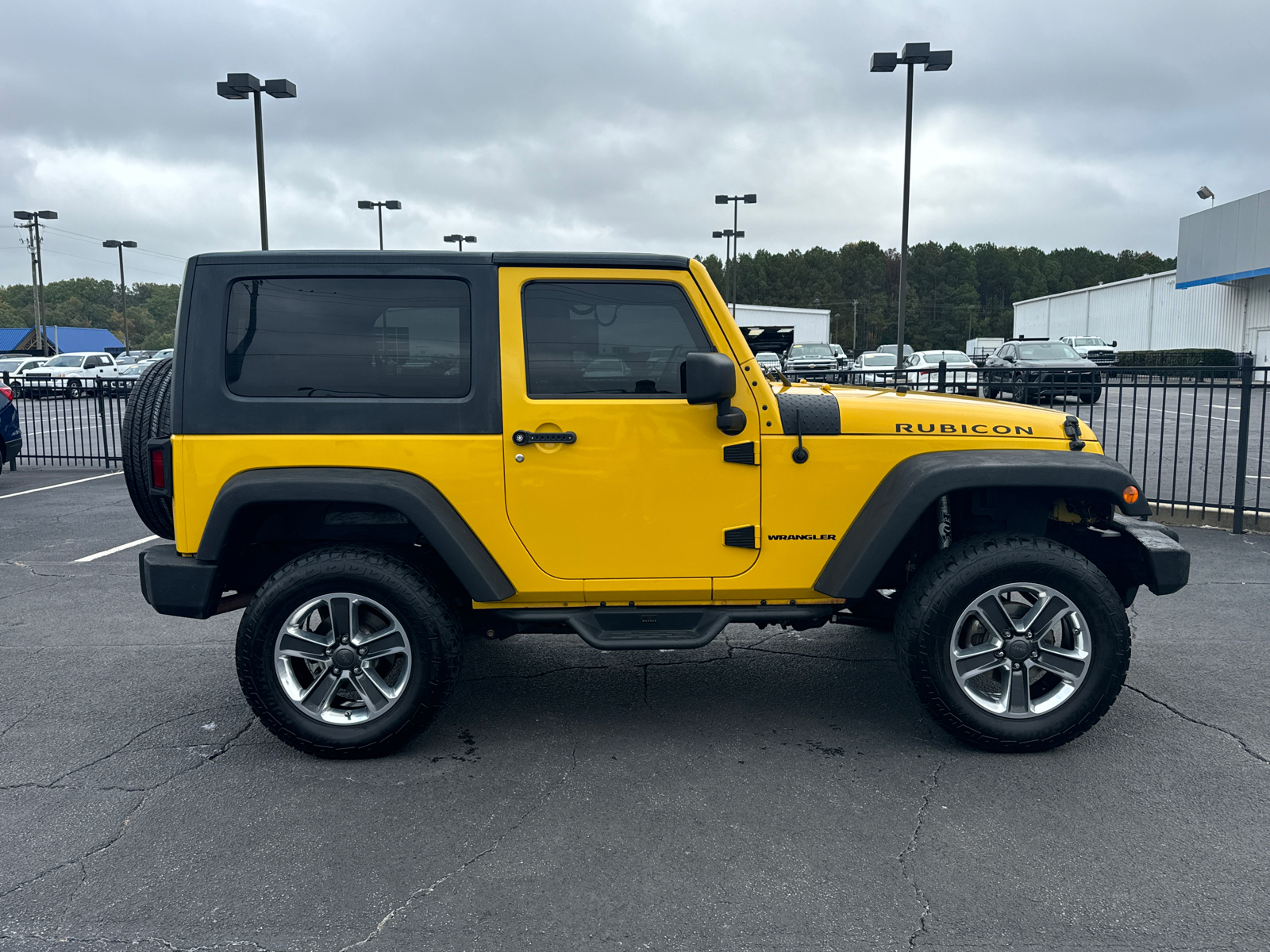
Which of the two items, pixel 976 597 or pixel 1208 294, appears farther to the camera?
pixel 1208 294

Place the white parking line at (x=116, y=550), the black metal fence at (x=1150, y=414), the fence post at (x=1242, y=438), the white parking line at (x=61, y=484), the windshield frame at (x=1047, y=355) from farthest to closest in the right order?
the windshield frame at (x=1047, y=355)
the white parking line at (x=61, y=484)
the black metal fence at (x=1150, y=414)
the fence post at (x=1242, y=438)
the white parking line at (x=116, y=550)

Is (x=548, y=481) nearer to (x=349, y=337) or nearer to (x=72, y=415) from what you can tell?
(x=349, y=337)

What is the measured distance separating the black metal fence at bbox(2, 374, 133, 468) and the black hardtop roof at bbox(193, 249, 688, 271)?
1092cm

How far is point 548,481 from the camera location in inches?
150

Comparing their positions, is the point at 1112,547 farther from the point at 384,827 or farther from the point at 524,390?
the point at 384,827

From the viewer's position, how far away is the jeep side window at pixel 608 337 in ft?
12.5

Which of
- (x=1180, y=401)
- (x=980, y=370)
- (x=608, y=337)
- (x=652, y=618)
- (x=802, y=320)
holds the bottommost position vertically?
(x=652, y=618)

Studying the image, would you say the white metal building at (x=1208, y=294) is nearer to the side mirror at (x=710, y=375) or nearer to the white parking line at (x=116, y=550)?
the white parking line at (x=116, y=550)

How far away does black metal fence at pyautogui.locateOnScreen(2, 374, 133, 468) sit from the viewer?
13.8m

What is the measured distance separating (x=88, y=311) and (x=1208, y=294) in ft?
403

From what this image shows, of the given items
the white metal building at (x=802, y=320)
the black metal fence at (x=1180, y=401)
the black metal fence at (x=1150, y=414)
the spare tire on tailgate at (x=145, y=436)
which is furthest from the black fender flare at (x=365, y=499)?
the white metal building at (x=802, y=320)

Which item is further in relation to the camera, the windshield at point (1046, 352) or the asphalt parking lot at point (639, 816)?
the windshield at point (1046, 352)

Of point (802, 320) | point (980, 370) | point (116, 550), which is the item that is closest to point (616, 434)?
point (116, 550)

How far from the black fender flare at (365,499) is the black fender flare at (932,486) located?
4.65ft
